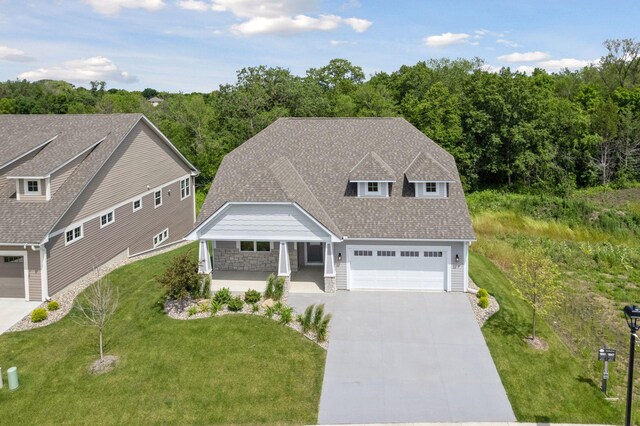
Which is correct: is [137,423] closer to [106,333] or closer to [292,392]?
[292,392]

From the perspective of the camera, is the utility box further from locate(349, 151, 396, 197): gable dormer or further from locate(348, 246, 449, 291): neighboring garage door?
locate(349, 151, 396, 197): gable dormer

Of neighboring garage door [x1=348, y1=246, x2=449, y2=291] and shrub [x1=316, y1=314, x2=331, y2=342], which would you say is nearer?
shrub [x1=316, y1=314, x2=331, y2=342]

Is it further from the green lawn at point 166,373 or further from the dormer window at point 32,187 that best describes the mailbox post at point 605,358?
the dormer window at point 32,187

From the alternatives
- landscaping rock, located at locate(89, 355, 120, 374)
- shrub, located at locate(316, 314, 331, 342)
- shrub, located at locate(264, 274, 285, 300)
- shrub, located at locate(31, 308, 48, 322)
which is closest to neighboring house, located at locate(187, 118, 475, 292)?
shrub, located at locate(264, 274, 285, 300)

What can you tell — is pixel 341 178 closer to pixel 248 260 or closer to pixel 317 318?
pixel 248 260

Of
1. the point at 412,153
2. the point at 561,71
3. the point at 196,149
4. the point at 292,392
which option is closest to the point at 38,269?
the point at 292,392

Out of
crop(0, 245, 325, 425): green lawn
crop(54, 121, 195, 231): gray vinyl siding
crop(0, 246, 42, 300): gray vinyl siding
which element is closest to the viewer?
crop(0, 245, 325, 425): green lawn

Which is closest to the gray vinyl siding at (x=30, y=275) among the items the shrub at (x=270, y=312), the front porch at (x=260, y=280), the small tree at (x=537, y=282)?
the front porch at (x=260, y=280)
